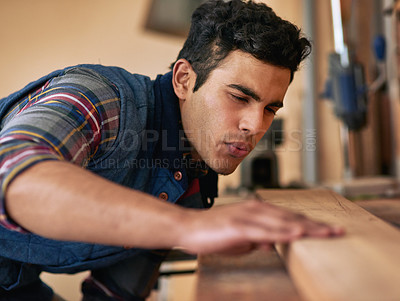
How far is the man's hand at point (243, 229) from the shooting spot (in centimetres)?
49

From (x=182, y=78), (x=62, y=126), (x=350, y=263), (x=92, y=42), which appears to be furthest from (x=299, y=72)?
(x=350, y=263)

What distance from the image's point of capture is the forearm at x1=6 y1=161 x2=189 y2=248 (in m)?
0.50

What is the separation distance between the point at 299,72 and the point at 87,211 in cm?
379

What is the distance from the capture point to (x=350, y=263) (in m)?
0.45

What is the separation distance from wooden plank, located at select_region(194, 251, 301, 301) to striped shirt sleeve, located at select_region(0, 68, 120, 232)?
0.97ft

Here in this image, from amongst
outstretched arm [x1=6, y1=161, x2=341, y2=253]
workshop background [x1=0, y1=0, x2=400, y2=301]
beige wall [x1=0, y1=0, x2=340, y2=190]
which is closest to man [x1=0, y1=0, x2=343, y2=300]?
outstretched arm [x1=6, y1=161, x2=341, y2=253]

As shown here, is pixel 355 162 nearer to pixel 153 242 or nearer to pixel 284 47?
pixel 284 47

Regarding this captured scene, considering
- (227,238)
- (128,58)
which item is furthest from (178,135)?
(128,58)

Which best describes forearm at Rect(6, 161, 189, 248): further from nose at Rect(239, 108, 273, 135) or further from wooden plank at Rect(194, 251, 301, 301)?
nose at Rect(239, 108, 273, 135)

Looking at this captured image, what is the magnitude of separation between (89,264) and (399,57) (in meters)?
2.47

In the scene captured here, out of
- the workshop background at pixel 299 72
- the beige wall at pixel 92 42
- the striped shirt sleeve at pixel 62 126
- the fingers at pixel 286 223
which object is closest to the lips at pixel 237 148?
the striped shirt sleeve at pixel 62 126

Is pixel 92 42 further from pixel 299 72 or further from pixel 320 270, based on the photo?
pixel 320 270

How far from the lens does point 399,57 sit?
257cm

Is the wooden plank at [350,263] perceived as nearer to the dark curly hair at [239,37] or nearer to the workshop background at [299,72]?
the dark curly hair at [239,37]
